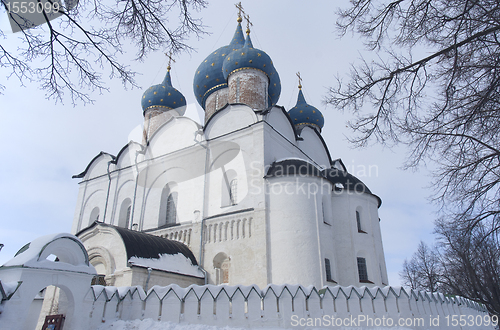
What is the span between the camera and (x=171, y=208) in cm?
1292

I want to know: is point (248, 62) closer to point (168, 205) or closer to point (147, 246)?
point (168, 205)

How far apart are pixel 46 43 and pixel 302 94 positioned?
1574cm

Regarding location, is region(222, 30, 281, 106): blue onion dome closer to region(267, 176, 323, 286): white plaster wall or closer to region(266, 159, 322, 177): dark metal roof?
region(266, 159, 322, 177): dark metal roof

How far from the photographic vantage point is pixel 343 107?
396 centimetres

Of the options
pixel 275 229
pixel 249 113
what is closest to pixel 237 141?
pixel 249 113

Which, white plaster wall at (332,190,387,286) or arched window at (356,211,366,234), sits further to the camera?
arched window at (356,211,366,234)

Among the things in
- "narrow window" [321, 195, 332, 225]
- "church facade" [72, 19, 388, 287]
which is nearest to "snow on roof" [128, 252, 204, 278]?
"church facade" [72, 19, 388, 287]

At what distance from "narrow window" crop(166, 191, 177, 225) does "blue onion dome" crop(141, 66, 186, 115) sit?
18.9ft

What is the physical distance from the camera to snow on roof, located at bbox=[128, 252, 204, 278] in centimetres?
918

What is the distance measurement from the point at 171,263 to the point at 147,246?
33.1 inches

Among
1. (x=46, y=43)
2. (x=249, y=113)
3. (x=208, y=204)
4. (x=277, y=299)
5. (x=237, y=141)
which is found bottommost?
(x=277, y=299)

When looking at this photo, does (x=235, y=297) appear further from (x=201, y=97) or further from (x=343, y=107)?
(x=201, y=97)

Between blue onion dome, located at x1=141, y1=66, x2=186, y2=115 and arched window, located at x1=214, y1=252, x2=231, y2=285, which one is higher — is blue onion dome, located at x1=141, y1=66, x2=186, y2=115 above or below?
above

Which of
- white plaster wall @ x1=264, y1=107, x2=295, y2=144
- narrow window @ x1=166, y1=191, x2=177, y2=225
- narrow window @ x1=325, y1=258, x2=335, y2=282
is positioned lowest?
narrow window @ x1=325, y1=258, x2=335, y2=282
